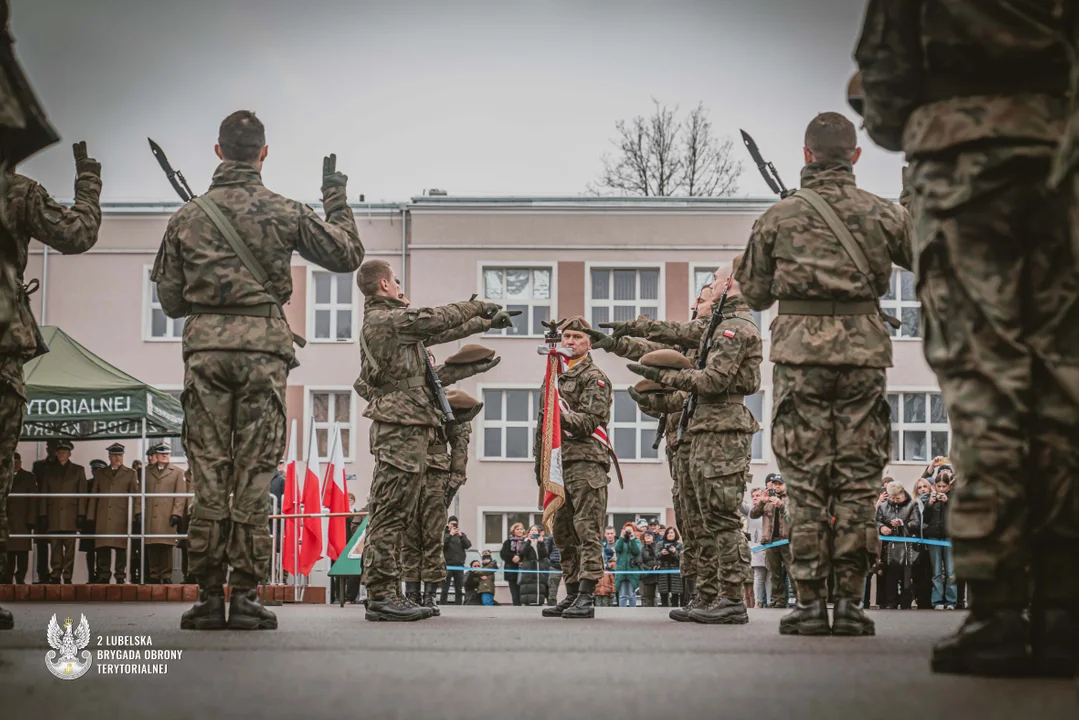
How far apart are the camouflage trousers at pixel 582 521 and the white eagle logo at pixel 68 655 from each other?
5.90m

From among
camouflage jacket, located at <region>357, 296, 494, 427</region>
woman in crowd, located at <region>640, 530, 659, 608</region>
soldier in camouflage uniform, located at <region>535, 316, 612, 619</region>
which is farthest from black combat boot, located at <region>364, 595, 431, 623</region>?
woman in crowd, located at <region>640, 530, 659, 608</region>

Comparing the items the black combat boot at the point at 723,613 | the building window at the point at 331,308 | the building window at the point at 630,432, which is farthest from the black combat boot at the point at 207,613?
the building window at the point at 331,308

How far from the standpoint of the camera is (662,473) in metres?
40.2

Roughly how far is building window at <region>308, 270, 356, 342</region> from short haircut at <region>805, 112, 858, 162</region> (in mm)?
34405

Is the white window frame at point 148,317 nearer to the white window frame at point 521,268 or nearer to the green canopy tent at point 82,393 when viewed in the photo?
the white window frame at point 521,268

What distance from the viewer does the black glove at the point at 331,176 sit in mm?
8250

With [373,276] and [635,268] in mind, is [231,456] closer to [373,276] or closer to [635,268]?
[373,276]

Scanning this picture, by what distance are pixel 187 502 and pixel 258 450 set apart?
1520 centimetres

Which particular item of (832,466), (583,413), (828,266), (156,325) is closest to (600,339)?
(583,413)

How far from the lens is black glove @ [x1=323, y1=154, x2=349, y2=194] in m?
8.25

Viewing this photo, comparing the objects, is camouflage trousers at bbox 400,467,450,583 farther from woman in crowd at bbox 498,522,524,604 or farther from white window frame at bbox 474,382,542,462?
white window frame at bbox 474,382,542,462

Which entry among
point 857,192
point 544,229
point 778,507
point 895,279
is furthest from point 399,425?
point 895,279

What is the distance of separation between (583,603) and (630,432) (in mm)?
30349

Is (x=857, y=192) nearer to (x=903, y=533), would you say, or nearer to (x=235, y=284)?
(x=235, y=284)
